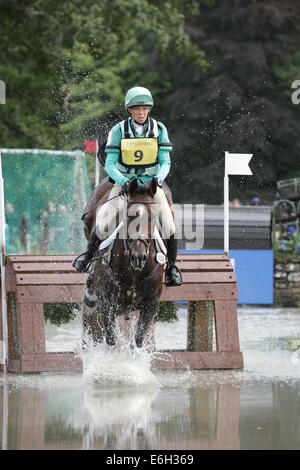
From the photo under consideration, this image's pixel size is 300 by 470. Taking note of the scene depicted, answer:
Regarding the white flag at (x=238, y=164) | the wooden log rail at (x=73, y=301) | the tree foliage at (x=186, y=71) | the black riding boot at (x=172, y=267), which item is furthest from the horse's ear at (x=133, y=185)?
the tree foliage at (x=186, y=71)

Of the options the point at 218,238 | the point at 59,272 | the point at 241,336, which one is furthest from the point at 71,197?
the point at 59,272

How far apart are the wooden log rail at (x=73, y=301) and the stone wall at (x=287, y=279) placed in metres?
8.80

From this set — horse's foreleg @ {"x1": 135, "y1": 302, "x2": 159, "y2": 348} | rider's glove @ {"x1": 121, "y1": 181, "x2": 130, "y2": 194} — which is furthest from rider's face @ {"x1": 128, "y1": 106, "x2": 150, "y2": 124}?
horse's foreleg @ {"x1": 135, "y1": 302, "x2": 159, "y2": 348}

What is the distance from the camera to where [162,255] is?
9297mm

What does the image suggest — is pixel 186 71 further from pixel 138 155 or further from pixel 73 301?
pixel 138 155

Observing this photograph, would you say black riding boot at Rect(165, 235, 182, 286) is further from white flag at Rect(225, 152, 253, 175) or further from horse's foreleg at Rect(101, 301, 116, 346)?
white flag at Rect(225, 152, 253, 175)

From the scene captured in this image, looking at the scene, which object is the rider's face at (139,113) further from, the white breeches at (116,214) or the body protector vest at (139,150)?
the white breeches at (116,214)

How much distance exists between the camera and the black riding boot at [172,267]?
987 centimetres

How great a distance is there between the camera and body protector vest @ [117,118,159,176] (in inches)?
370

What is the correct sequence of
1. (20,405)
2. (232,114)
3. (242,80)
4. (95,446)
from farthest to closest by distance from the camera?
(242,80) → (232,114) → (20,405) → (95,446)

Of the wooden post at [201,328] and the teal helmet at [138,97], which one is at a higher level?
the teal helmet at [138,97]

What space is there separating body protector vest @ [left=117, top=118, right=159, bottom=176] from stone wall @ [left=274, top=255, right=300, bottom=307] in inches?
427

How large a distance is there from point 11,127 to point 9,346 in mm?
24310

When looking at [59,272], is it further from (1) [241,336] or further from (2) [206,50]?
(2) [206,50]
